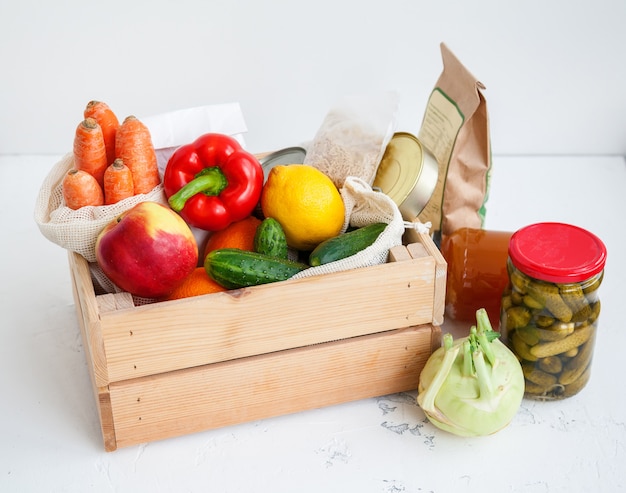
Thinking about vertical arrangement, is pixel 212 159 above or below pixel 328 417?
above

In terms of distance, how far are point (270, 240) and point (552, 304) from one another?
346 mm

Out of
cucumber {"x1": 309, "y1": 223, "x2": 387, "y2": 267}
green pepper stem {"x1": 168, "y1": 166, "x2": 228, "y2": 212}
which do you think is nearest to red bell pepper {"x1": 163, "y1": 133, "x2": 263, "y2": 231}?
green pepper stem {"x1": 168, "y1": 166, "x2": 228, "y2": 212}

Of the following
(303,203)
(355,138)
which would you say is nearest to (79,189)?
(303,203)

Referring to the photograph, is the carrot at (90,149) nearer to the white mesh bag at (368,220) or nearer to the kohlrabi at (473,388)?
the white mesh bag at (368,220)

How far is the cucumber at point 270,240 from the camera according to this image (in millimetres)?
1098

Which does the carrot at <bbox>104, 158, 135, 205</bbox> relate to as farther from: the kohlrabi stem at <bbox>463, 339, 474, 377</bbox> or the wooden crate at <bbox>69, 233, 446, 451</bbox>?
the kohlrabi stem at <bbox>463, 339, 474, 377</bbox>

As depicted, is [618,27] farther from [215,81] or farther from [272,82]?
[215,81]

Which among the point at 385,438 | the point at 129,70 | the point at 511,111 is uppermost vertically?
the point at 129,70

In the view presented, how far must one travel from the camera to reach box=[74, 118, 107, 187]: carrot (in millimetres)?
1087

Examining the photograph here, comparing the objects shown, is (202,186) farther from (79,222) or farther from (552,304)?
(552,304)

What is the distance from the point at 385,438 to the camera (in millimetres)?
1085

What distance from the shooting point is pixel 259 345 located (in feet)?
3.46

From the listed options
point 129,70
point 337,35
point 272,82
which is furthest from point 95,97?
point 337,35

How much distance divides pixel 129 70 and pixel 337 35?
1.32 ft
